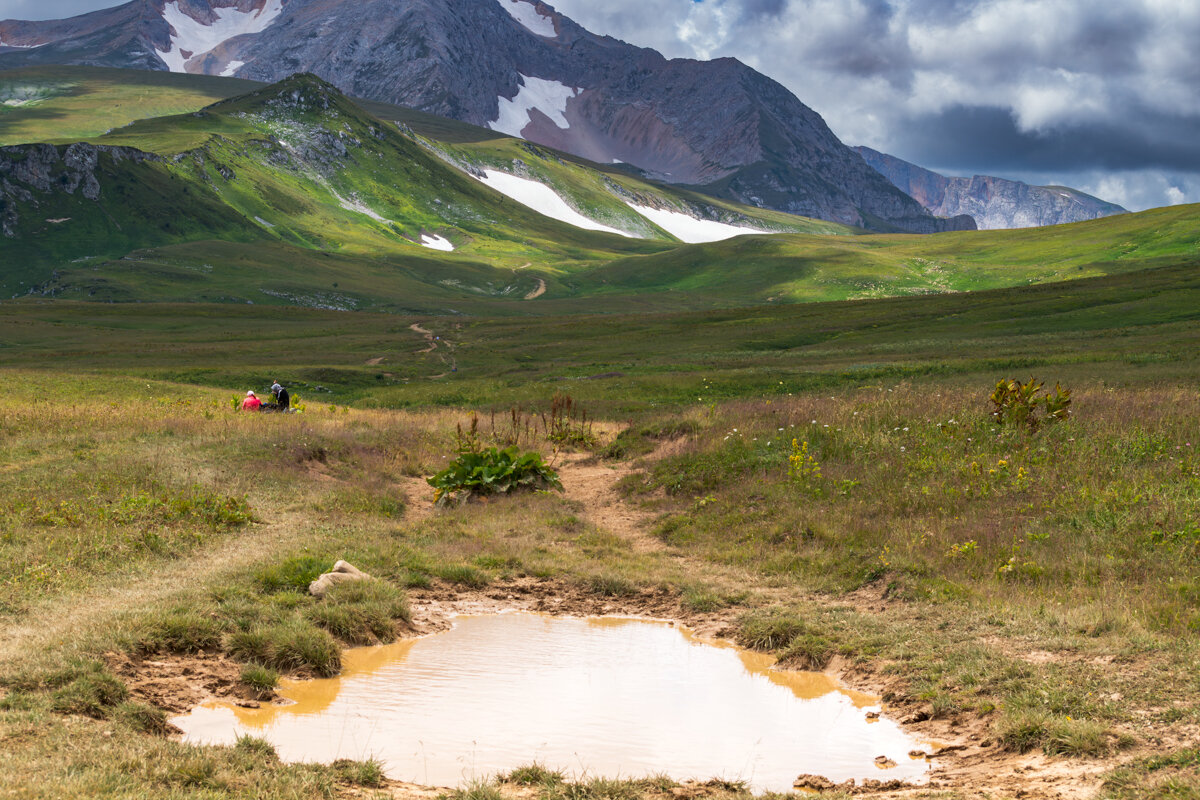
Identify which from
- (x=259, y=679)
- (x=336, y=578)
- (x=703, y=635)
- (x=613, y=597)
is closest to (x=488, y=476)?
(x=613, y=597)

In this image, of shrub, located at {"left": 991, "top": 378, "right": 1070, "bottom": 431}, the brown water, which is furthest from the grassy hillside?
the brown water

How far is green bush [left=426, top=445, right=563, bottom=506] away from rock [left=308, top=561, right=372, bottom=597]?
7.00 m

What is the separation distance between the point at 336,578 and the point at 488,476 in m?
8.34

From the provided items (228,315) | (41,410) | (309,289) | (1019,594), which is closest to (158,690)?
(1019,594)

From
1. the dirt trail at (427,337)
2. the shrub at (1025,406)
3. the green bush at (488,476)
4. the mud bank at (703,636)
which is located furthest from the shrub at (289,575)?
the dirt trail at (427,337)

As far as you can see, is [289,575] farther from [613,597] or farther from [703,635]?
[703,635]

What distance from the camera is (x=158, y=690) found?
10.2 metres

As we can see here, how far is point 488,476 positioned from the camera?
73.4 ft

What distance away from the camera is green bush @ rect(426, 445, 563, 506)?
22.2 meters

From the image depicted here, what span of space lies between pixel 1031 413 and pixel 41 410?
3224 centimetres

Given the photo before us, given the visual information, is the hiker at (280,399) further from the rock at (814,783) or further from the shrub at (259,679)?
the rock at (814,783)

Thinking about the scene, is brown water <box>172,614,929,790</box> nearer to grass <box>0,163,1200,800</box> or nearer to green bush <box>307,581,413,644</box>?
green bush <box>307,581,413,644</box>

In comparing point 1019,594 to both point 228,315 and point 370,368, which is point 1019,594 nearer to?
point 370,368

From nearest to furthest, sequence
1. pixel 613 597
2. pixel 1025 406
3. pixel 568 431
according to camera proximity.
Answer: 1. pixel 613 597
2. pixel 1025 406
3. pixel 568 431
